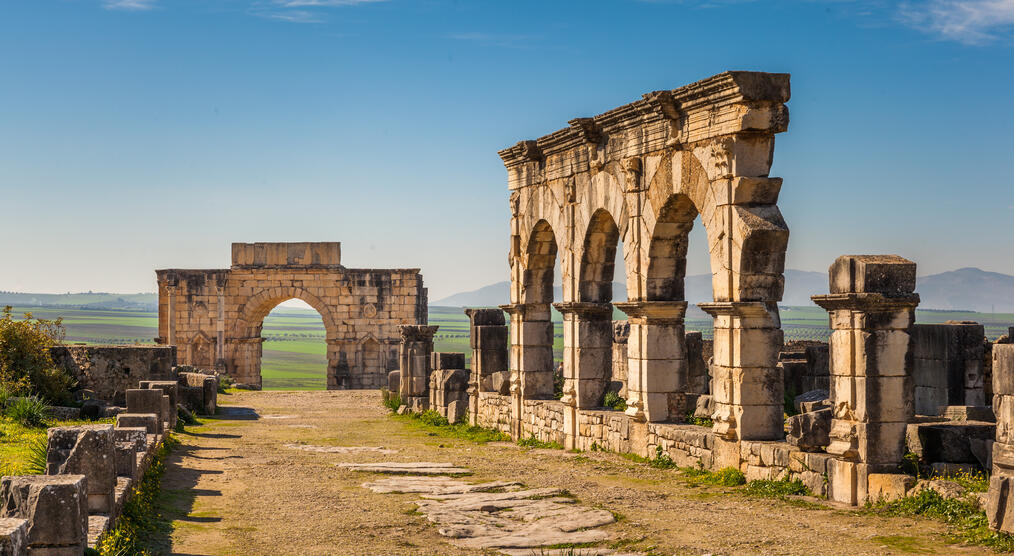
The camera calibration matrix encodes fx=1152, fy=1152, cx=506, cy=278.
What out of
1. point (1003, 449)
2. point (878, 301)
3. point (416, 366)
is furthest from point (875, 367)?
point (416, 366)

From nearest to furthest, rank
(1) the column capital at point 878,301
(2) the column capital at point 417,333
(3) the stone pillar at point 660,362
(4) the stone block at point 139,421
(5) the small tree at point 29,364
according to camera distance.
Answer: (1) the column capital at point 878,301, (4) the stone block at point 139,421, (3) the stone pillar at point 660,362, (5) the small tree at point 29,364, (2) the column capital at point 417,333

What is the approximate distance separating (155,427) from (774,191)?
25.7 ft

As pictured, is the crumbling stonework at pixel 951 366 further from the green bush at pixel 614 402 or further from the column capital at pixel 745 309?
the column capital at pixel 745 309

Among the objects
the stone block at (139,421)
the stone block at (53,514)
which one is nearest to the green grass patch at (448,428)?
the stone block at (139,421)

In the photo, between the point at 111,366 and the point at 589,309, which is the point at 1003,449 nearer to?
the point at 589,309

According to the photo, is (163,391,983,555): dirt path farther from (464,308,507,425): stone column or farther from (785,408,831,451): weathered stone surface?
(464,308,507,425): stone column

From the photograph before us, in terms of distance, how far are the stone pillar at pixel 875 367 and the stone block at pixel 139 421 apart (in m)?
7.38

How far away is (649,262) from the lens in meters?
14.2

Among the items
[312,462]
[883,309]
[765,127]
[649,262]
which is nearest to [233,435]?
[312,462]

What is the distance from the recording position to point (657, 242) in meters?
14.2

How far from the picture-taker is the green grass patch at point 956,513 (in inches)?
333

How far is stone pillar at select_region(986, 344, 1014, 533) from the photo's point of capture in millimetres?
8461

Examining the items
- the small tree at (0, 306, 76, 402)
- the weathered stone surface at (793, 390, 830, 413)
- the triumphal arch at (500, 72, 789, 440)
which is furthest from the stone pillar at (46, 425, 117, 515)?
the small tree at (0, 306, 76, 402)

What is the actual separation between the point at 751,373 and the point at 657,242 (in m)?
2.51
